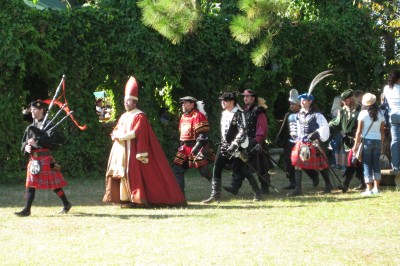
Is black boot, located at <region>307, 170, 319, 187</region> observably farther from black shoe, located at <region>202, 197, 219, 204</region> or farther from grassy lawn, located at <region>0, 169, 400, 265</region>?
black shoe, located at <region>202, 197, 219, 204</region>

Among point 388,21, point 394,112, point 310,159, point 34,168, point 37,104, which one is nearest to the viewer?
point 34,168

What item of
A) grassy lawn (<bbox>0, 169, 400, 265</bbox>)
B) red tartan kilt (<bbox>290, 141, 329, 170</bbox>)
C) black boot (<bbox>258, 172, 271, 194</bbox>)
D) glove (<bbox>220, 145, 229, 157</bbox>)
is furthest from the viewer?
black boot (<bbox>258, 172, 271, 194</bbox>)

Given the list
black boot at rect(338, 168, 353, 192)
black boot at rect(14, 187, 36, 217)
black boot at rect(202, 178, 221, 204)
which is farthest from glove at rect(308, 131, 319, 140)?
black boot at rect(14, 187, 36, 217)

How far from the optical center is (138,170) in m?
10.8

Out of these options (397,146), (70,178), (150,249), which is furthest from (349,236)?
(70,178)

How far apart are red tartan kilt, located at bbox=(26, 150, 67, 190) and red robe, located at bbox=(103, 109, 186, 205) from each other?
0.89m

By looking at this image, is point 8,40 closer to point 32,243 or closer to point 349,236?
point 32,243

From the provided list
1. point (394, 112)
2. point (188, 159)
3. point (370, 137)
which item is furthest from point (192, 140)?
point (394, 112)

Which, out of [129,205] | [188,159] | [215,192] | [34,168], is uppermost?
[188,159]

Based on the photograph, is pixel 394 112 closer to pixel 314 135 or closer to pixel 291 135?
pixel 314 135

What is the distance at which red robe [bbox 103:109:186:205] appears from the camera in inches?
423

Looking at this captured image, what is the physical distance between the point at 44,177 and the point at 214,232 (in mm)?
2572

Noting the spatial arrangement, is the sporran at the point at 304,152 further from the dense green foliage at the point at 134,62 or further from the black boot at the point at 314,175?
the dense green foliage at the point at 134,62

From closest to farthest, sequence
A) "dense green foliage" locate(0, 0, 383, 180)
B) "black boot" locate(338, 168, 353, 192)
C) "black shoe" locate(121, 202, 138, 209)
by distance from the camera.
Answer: "black shoe" locate(121, 202, 138, 209)
"black boot" locate(338, 168, 353, 192)
"dense green foliage" locate(0, 0, 383, 180)
